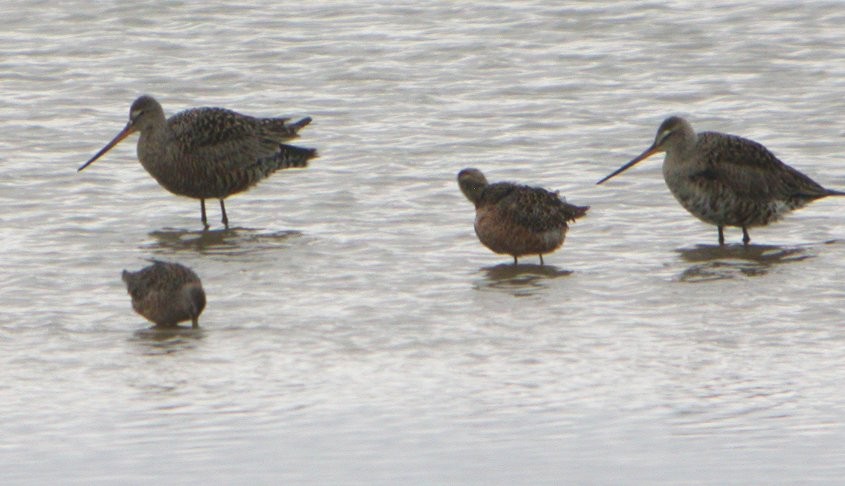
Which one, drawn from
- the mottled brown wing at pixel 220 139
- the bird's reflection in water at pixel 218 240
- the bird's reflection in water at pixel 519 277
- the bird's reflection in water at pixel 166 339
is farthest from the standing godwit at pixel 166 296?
the mottled brown wing at pixel 220 139

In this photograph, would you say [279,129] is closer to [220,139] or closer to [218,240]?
[220,139]

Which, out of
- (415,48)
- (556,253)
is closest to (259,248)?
(556,253)

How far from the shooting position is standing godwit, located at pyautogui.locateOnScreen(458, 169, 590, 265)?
992cm

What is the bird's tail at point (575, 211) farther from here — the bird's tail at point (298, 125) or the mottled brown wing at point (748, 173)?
the bird's tail at point (298, 125)

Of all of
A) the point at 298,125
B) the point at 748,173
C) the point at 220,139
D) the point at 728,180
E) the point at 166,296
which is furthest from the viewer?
the point at 298,125

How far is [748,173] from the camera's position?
11.0 metres

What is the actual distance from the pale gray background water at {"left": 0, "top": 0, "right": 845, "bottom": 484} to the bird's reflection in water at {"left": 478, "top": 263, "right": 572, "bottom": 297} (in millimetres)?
33

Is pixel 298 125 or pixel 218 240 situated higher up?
pixel 298 125

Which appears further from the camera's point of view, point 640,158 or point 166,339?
point 640,158

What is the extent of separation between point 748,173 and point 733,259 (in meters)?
0.90

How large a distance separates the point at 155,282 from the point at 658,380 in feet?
8.52

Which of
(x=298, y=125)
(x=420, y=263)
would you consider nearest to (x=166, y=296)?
(x=420, y=263)

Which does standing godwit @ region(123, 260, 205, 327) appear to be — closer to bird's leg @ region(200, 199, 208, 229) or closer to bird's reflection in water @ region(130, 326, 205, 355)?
bird's reflection in water @ region(130, 326, 205, 355)

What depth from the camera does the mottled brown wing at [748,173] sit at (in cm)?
1084
